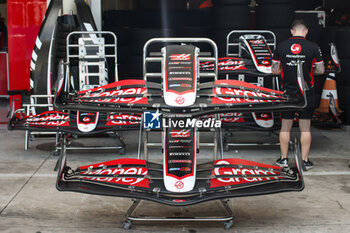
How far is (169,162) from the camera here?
4.45 metres

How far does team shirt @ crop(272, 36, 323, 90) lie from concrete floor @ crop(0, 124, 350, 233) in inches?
40.7

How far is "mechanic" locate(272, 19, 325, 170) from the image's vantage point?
20.7 feet

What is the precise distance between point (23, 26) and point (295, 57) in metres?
4.22

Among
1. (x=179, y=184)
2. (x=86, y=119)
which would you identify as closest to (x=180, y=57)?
(x=179, y=184)

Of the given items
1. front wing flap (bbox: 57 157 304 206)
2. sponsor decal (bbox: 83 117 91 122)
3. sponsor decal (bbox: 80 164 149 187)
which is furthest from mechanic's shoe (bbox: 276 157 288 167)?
sponsor decal (bbox: 80 164 149 187)

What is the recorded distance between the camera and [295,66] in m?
6.31

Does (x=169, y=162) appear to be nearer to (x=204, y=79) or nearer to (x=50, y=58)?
(x=50, y=58)

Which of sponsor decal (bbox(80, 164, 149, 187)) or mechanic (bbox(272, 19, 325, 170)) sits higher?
mechanic (bbox(272, 19, 325, 170))

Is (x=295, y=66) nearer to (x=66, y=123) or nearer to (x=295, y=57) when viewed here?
(x=295, y=57)

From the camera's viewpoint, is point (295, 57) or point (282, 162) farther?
point (282, 162)

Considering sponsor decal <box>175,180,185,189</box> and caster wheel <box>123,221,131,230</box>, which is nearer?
sponsor decal <box>175,180,185,189</box>

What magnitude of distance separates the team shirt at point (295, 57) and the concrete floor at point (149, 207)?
1.03 meters

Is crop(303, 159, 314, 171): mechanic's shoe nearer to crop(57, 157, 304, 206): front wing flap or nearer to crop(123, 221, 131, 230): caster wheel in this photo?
crop(57, 157, 304, 206): front wing flap

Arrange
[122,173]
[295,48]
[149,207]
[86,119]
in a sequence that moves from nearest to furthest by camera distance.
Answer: [122,173] → [149,207] → [295,48] → [86,119]
